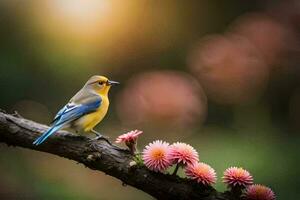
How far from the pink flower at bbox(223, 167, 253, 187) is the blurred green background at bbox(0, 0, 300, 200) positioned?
1.78 ft

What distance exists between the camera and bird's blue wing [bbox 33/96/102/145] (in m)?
1.08

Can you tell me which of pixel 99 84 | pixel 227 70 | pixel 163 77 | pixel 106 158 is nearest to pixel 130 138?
pixel 106 158

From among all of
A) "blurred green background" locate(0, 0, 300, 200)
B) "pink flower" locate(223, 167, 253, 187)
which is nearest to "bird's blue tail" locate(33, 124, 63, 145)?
"pink flower" locate(223, 167, 253, 187)

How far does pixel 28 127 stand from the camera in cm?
114

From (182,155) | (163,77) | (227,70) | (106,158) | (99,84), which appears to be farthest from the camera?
(227,70)

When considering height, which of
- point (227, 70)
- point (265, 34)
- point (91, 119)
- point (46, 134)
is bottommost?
point (46, 134)

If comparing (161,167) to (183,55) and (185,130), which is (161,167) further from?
(183,55)

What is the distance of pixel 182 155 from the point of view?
101 centimetres

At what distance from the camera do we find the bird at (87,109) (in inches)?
44.4

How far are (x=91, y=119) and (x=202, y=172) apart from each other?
0.77 feet

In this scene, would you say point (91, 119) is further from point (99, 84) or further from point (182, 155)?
point (182, 155)

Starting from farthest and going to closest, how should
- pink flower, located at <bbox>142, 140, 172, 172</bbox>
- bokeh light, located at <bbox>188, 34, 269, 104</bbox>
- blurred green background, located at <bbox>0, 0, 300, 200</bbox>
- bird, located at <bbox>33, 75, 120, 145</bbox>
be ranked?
bokeh light, located at <bbox>188, 34, 269, 104</bbox> < blurred green background, located at <bbox>0, 0, 300, 200</bbox> < bird, located at <bbox>33, 75, 120, 145</bbox> < pink flower, located at <bbox>142, 140, 172, 172</bbox>

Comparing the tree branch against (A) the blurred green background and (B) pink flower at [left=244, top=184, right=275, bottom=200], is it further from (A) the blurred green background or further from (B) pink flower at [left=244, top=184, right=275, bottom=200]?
(A) the blurred green background

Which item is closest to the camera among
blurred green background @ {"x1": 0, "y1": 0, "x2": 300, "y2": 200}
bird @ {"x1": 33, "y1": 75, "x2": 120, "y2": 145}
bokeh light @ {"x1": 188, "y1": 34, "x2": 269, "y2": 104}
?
bird @ {"x1": 33, "y1": 75, "x2": 120, "y2": 145}
